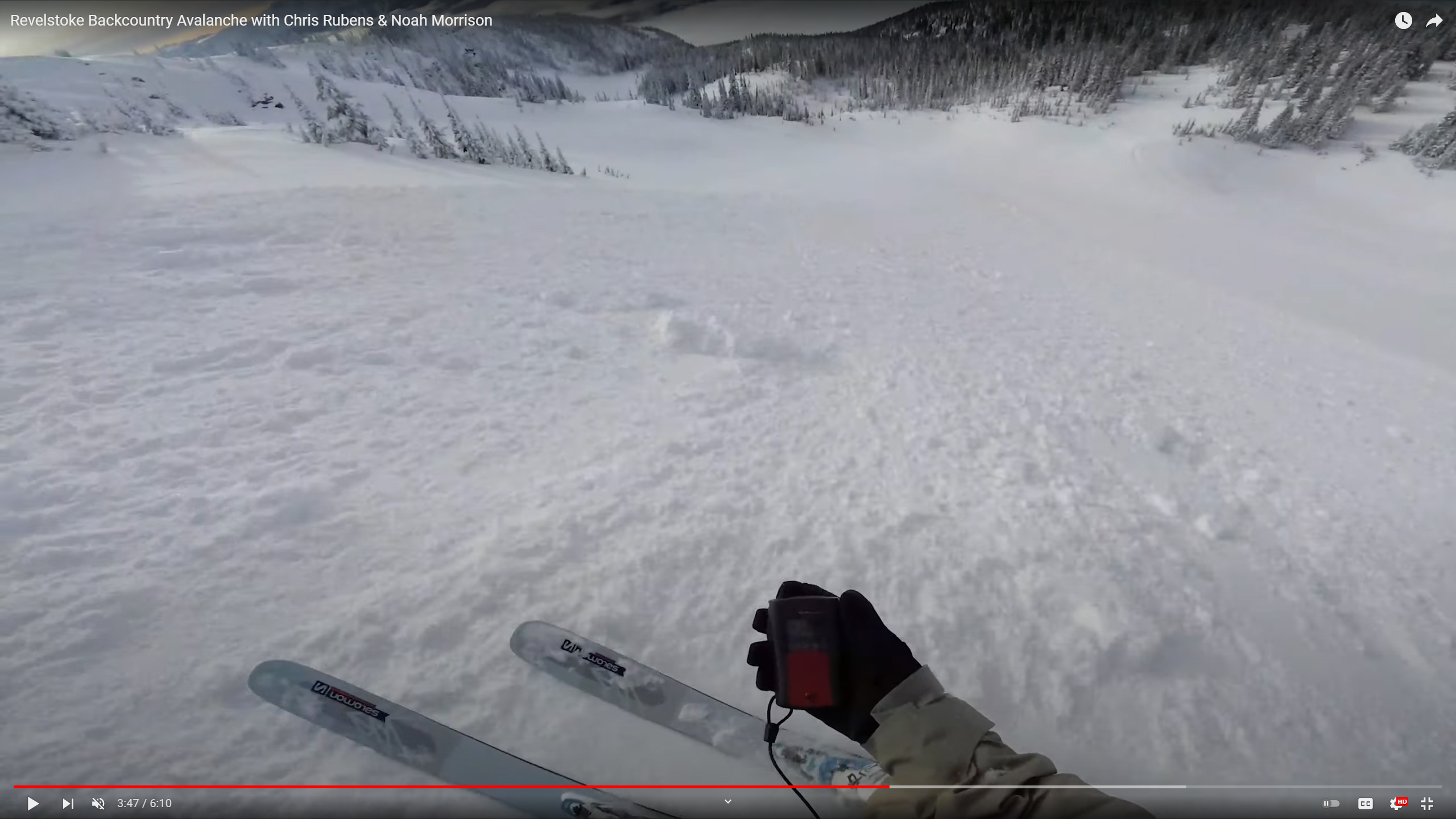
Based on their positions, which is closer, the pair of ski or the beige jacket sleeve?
the beige jacket sleeve

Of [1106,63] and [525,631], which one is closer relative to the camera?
[525,631]

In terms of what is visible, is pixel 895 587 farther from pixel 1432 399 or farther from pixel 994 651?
pixel 1432 399

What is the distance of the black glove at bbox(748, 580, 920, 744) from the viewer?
5.63 ft

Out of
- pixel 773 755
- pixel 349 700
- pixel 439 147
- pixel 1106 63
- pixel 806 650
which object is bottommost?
pixel 773 755

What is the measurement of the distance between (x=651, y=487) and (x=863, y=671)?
148 centimetres

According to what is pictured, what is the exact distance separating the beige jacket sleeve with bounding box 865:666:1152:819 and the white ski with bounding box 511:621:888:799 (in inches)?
15.7

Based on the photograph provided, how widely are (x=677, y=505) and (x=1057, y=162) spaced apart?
615 inches

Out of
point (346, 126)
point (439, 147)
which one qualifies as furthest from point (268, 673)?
point (346, 126)

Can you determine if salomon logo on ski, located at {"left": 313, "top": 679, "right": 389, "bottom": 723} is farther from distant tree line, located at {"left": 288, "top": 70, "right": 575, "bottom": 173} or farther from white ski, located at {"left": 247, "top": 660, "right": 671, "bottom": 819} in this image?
distant tree line, located at {"left": 288, "top": 70, "right": 575, "bottom": 173}

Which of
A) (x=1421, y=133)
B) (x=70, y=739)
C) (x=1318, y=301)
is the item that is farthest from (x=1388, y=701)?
(x=1421, y=133)

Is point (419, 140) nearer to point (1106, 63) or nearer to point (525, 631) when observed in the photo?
point (525, 631)

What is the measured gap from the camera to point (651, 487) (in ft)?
9.59

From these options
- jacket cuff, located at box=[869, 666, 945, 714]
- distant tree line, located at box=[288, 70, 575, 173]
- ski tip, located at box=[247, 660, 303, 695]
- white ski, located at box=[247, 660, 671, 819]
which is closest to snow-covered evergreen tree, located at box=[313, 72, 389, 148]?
distant tree line, located at box=[288, 70, 575, 173]

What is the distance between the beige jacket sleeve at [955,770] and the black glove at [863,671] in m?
0.04
